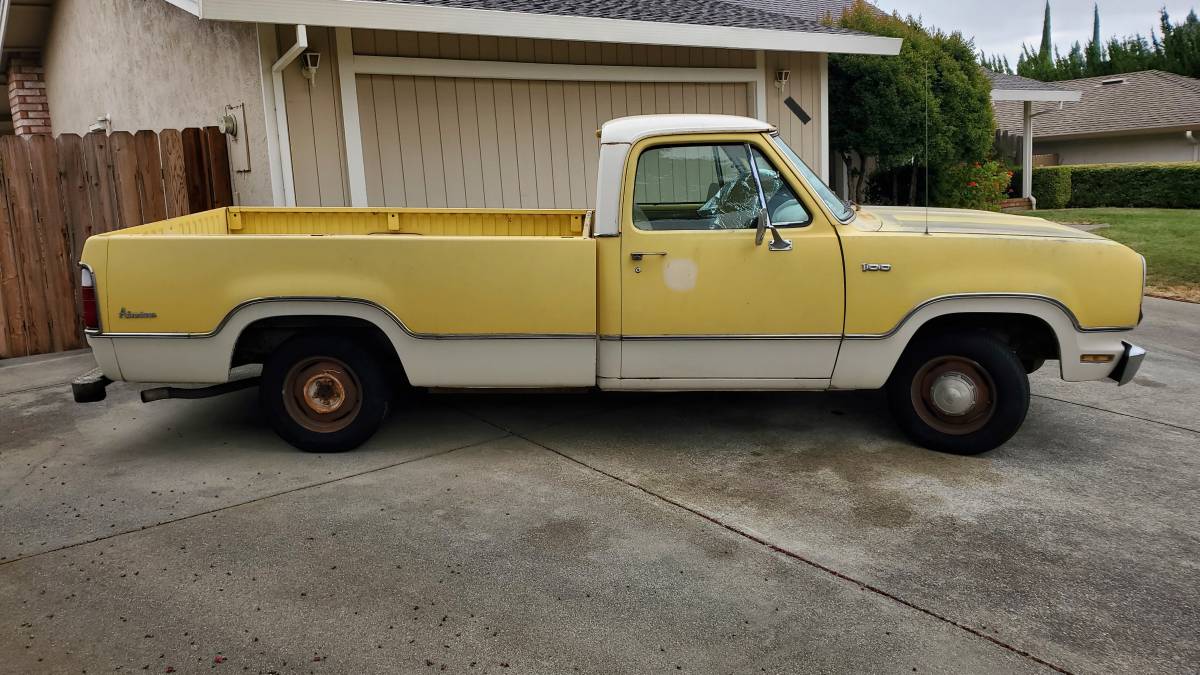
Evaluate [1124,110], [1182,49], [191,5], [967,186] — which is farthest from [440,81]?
[1182,49]

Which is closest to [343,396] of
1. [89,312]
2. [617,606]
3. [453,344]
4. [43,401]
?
[453,344]

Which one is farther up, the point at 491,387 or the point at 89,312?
the point at 89,312

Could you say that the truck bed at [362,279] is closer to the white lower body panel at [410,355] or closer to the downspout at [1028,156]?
the white lower body panel at [410,355]

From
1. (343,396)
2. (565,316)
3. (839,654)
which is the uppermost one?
(565,316)

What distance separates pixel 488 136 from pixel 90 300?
15.2 ft

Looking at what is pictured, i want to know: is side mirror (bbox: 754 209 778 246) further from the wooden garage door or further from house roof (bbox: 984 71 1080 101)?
house roof (bbox: 984 71 1080 101)

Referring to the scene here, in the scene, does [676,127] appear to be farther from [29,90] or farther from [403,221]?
[29,90]

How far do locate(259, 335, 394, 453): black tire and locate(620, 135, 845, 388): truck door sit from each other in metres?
1.48

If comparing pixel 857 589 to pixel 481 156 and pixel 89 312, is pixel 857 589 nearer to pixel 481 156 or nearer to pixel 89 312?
pixel 89 312

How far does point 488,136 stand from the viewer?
8.79 metres

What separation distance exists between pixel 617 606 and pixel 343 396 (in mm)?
2457

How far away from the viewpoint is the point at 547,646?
3.18 meters

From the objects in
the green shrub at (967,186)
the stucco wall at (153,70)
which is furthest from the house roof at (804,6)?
the stucco wall at (153,70)

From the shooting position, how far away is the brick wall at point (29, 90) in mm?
13969
